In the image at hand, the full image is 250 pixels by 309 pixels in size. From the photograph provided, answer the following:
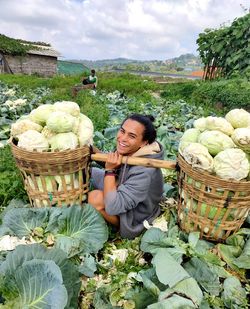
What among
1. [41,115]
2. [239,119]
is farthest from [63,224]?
[239,119]

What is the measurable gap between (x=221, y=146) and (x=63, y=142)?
44.5 inches

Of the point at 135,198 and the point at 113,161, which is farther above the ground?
the point at 113,161

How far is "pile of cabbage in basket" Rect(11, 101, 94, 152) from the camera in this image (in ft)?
7.69

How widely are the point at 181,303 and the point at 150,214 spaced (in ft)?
3.37

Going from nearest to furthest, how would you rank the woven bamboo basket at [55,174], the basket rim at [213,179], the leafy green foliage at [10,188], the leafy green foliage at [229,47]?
the basket rim at [213,179] → the woven bamboo basket at [55,174] → the leafy green foliage at [10,188] → the leafy green foliage at [229,47]

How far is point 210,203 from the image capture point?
2.14m

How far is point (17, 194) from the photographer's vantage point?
306 centimetres

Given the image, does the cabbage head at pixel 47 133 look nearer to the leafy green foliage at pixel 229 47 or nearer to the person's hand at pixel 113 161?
the person's hand at pixel 113 161

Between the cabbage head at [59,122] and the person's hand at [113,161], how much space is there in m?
0.39

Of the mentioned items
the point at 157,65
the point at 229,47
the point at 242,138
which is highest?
the point at 229,47

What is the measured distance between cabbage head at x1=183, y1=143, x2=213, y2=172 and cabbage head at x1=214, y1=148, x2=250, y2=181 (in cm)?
6

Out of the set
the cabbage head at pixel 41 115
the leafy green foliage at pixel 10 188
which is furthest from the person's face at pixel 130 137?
the leafy green foliage at pixel 10 188

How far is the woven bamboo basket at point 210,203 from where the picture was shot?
6.78 feet

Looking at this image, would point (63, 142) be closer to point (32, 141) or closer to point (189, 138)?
point (32, 141)
